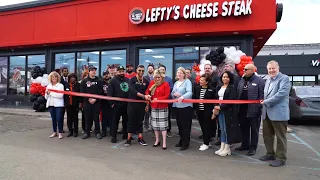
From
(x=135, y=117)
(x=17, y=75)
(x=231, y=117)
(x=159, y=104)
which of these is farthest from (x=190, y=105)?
(x=17, y=75)

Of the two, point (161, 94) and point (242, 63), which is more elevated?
point (242, 63)

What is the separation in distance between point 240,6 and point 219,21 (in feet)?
2.91

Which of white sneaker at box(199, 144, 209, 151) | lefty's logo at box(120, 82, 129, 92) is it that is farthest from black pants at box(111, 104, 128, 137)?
white sneaker at box(199, 144, 209, 151)

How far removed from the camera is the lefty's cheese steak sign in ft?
30.3

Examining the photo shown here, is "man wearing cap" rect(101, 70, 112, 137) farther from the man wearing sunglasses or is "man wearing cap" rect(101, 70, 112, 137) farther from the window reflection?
the window reflection

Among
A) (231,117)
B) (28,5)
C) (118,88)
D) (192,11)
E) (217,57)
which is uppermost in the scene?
(28,5)

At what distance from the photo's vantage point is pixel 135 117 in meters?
6.27

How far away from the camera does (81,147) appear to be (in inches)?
238

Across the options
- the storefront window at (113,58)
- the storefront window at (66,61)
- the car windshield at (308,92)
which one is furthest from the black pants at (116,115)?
the storefront window at (66,61)

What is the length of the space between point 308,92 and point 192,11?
543cm

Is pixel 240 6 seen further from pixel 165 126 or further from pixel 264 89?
pixel 165 126

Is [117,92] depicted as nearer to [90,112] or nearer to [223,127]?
[90,112]

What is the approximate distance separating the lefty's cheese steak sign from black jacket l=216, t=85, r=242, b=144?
5031 mm

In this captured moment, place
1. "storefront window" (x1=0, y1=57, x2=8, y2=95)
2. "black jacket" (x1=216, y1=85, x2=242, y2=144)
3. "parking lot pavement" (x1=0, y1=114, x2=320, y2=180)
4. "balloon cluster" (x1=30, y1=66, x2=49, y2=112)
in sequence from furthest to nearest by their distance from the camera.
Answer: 1. "storefront window" (x1=0, y1=57, x2=8, y2=95)
2. "balloon cluster" (x1=30, y1=66, x2=49, y2=112)
3. "black jacket" (x1=216, y1=85, x2=242, y2=144)
4. "parking lot pavement" (x1=0, y1=114, x2=320, y2=180)
